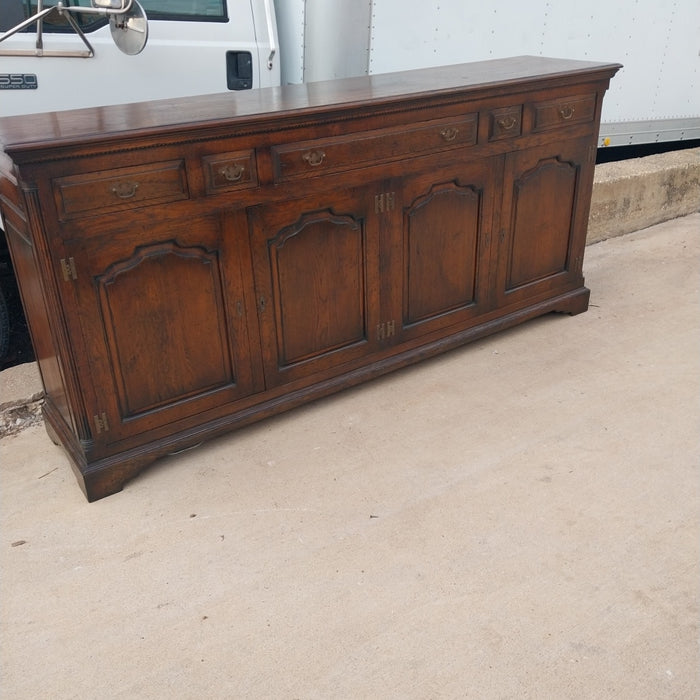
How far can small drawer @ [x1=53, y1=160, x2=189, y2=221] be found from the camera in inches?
81.7

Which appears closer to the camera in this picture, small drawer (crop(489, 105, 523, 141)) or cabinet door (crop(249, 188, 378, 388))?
cabinet door (crop(249, 188, 378, 388))

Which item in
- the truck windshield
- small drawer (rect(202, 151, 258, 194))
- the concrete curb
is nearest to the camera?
small drawer (rect(202, 151, 258, 194))

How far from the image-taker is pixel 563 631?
1.91 meters

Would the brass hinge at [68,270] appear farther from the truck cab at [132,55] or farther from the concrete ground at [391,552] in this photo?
the truck cab at [132,55]

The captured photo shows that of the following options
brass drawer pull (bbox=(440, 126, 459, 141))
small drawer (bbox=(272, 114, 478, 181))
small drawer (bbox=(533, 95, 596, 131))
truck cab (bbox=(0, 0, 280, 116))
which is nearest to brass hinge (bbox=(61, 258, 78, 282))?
small drawer (bbox=(272, 114, 478, 181))

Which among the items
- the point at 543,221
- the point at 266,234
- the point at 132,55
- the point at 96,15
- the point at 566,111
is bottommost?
the point at 543,221

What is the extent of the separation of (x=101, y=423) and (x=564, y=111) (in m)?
2.28

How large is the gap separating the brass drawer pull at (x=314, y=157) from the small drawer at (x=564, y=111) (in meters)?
1.08

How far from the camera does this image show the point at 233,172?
233 centimetres

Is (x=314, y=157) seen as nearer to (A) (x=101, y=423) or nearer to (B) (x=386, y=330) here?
(B) (x=386, y=330)

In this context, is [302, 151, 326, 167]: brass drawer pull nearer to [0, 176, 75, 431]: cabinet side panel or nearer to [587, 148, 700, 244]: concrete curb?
[0, 176, 75, 431]: cabinet side panel

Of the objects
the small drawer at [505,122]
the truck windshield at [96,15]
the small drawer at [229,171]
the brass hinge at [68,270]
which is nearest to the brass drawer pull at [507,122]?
the small drawer at [505,122]

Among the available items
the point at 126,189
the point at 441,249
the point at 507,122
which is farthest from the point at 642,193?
the point at 126,189

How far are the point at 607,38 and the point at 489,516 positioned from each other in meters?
3.48
